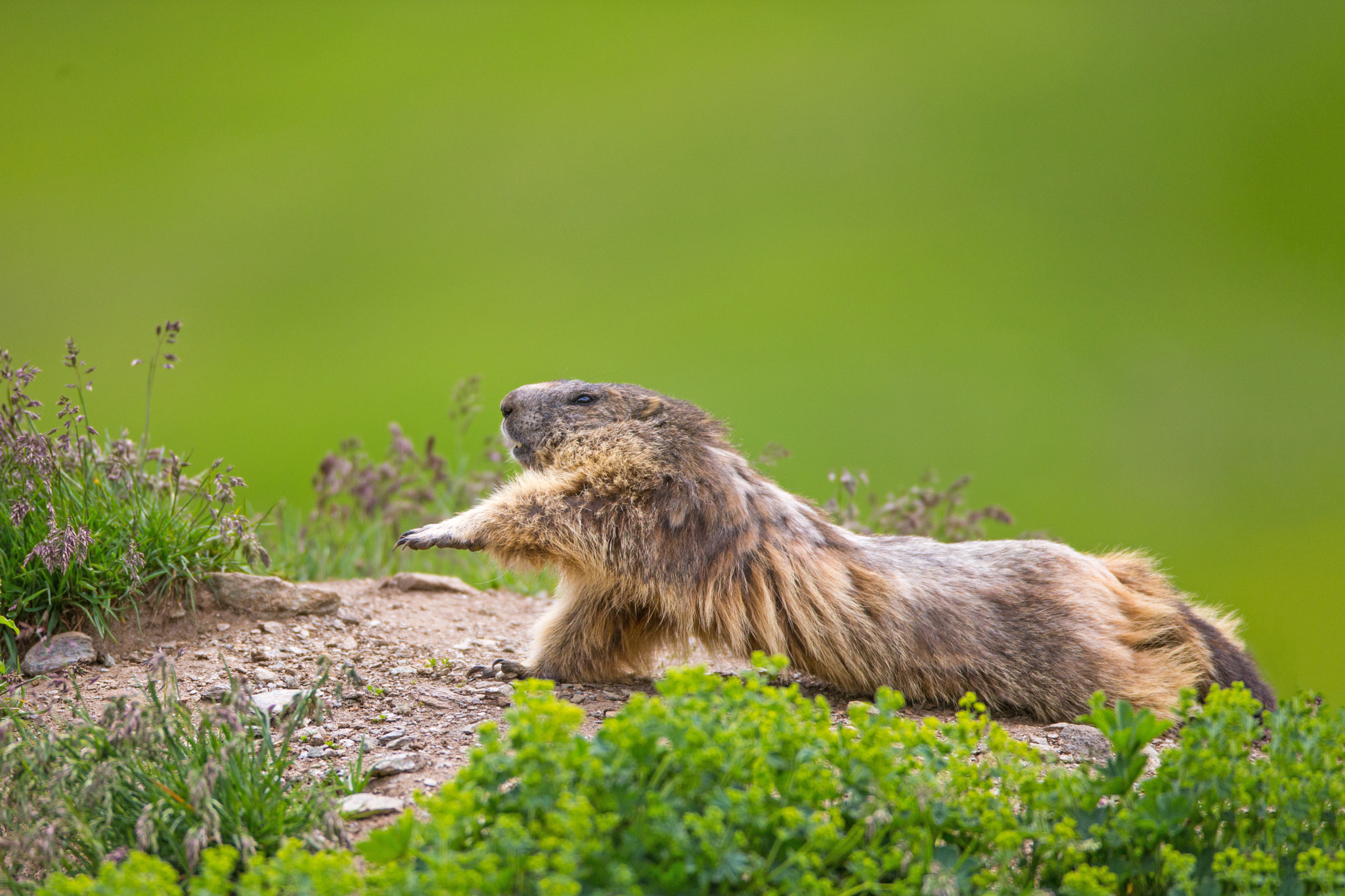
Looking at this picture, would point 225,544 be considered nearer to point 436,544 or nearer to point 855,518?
point 436,544

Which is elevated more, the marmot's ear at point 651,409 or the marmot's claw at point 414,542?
the marmot's ear at point 651,409

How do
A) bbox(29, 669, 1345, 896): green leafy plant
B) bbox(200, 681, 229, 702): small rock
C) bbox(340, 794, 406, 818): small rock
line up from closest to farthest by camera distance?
1. bbox(29, 669, 1345, 896): green leafy plant
2. bbox(340, 794, 406, 818): small rock
3. bbox(200, 681, 229, 702): small rock

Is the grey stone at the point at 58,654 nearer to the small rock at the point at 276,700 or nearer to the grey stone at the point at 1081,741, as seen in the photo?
the small rock at the point at 276,700

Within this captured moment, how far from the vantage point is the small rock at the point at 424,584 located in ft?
19.5

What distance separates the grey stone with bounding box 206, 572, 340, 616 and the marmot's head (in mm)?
1240

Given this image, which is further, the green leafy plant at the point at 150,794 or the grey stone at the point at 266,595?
the grey stone at the point at 266,595

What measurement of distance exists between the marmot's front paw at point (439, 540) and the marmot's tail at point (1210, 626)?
2.90 metres

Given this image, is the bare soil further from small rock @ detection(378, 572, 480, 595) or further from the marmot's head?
the marmot's head

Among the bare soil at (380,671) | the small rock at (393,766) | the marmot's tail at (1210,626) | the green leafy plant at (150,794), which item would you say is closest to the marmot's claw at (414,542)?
the bare soil at (380,671)

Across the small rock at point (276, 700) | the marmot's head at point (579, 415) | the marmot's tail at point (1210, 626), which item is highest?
the marmot's head at point (579, 415)

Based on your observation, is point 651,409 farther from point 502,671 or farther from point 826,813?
point 826,813

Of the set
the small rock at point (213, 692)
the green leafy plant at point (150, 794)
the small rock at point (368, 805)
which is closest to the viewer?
the green leafy plant at point (150, 794)

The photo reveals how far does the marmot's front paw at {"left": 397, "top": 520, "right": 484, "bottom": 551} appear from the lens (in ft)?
14.1

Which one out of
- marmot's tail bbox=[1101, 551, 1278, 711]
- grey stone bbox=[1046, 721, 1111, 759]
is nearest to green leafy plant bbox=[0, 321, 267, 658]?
grey stone bbox=[1046, 721, 1111, 759]
